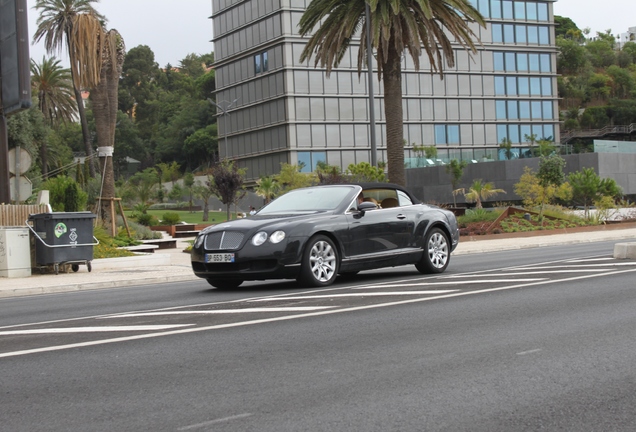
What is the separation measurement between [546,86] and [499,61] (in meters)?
6.57

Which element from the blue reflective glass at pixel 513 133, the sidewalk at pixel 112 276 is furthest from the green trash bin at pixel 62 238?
the blue reflective glass at pixel 513 133

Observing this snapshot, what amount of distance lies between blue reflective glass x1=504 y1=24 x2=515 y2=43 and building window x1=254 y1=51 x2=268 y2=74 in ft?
84.2

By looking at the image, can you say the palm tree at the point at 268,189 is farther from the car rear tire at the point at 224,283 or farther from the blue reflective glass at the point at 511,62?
the car rear tire at the point at 224,283

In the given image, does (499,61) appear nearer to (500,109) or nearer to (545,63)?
(500,109)

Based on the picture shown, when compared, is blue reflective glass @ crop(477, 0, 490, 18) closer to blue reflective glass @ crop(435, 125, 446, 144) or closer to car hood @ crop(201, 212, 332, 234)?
blue reflective glass @ crop(435, 125, 446, 144)

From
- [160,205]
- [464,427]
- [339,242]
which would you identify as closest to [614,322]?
[464,427]

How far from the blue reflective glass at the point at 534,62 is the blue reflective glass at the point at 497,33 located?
4.01 meters

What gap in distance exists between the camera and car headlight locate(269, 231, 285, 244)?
11516mm

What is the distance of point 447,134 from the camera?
8944cm

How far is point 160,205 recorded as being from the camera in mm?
83125

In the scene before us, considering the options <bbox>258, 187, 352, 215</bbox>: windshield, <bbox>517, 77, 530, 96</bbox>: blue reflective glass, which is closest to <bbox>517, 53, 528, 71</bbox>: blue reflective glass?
<bbox>517, 77, 530, 96</bbox>: blue reflective glass

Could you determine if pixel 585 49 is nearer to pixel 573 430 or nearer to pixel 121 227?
pixel 121 227

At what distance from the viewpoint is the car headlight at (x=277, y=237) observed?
37.8 feet

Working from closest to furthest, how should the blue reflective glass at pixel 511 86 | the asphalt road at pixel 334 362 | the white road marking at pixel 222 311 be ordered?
1. the asphalt road at pixel 334 362
2. the white road marking at pixel 222 311
3. the blue reflective glass at pixel 511 86
